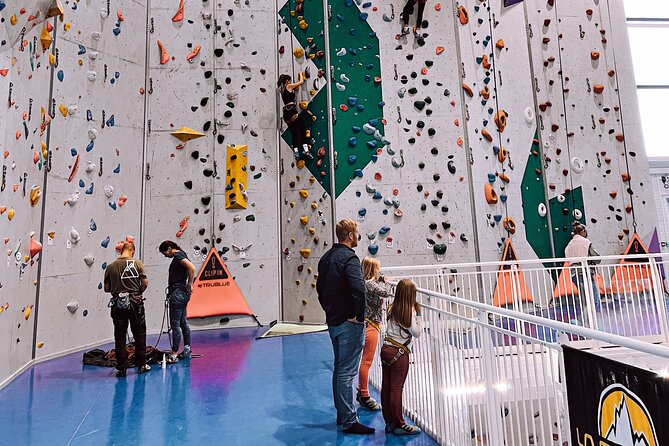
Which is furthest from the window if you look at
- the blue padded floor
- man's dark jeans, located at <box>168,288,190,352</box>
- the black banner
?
the black banner

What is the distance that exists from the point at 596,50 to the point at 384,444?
8775 millimetres

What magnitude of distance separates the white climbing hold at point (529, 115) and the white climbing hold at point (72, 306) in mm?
7571

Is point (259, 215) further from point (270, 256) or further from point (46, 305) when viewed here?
point (46, 305)

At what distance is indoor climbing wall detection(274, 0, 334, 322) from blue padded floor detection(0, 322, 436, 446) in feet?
5.80

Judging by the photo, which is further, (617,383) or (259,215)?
(259,215)

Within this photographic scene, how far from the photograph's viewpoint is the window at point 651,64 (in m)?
10.1

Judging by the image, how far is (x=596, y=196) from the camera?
8.01 metres

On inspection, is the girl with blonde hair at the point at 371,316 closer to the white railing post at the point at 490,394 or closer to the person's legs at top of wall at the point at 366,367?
the person's legs at top of wall at the point at 366,367

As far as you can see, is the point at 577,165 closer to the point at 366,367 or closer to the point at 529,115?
the point at 529,115

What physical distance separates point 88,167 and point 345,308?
4.57m

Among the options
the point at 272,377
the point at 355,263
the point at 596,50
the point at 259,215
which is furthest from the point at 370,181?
the point at 596,50

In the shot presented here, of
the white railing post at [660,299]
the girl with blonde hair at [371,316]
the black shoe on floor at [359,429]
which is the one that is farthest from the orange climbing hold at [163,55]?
the white railing post at [660,299]

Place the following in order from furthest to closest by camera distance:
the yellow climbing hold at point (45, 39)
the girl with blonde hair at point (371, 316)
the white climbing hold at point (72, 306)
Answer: the white climbing hold at point (72, 306) → the yellow climbing hold at point (45, 39) → the girl with blonde hair at point (371, 316)

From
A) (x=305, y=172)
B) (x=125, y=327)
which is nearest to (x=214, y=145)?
(x=305, y=172)
